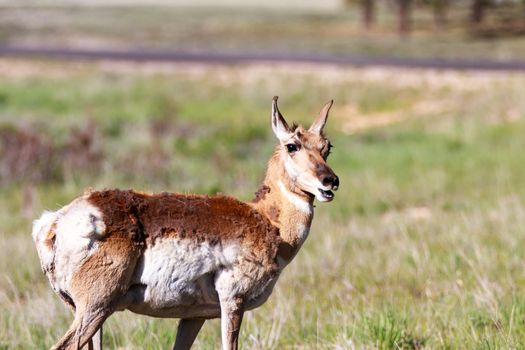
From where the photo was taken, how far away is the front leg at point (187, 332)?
204 inches

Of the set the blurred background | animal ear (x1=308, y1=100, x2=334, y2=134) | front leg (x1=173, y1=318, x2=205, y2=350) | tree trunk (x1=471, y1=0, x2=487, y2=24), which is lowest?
tree trunk (x1=471, y1=0, x2=487, y2=24)

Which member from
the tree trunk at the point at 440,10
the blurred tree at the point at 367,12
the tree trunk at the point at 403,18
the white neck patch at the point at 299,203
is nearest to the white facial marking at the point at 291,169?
the white neck patch at the point at 299,203

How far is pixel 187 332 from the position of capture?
17.0ft

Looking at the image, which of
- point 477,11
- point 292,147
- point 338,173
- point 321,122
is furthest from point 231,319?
point 477,11

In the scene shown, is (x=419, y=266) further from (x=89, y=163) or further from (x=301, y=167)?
(x=89, y=163)

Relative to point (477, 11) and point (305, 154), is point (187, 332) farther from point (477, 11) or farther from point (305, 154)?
point (477, 11)

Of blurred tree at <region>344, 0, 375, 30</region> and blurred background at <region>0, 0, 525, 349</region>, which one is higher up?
blurred background at <region>0, 0, 525, 349</region>

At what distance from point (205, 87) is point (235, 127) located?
431 inches

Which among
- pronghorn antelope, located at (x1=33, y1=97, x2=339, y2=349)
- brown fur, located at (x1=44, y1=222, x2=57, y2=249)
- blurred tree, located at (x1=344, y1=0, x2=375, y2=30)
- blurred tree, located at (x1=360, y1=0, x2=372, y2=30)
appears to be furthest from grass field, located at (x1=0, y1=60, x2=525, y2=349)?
blurred tree, located at (x1=344, y1=0, x2=375, y2=30)

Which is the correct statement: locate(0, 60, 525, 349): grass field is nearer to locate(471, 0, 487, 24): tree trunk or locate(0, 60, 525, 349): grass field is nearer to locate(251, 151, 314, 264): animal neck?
locate(251, 151, 314, 264): animal neck

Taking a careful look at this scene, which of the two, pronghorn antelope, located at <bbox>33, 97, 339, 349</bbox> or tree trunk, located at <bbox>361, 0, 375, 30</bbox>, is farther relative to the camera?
tree trunk, located at <bbox>361, 0, 375, 30</bbox>

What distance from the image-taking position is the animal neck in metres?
5.09

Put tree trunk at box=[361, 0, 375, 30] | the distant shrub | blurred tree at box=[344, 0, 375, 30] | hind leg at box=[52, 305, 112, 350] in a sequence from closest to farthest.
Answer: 1. hind leg at box=[52, 305, 112, 350]
2. the distant shrub
3. tree trunk at box=[361, 0, 375, 30]
4. blurred tree at box=[344, 0, 375, 30]

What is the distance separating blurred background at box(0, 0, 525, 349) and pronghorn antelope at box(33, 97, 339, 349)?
722 millimetres
